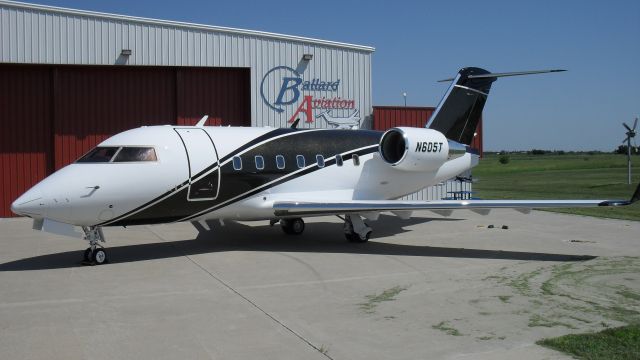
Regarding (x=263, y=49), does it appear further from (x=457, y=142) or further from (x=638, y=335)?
(x=638, y=335)

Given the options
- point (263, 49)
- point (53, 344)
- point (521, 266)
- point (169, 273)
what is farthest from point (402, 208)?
point (263, 49)

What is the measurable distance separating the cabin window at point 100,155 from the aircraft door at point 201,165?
145 cm

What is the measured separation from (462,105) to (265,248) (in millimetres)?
7721

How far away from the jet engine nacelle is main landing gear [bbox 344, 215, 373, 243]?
206 cm

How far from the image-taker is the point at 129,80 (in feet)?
70.2

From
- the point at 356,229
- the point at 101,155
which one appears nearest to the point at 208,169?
the point at 101,155

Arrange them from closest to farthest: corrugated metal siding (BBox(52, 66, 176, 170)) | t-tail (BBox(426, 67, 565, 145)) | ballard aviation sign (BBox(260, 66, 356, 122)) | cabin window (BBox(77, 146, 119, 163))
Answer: cabin window (BBox(77, 146, 119, 163))
t-tail (BBox(426, 67, 565, 145))
corrugated metal siding (BBox(52, 66, 176, 170))
ballard aviation sign (BBox(260, 66, 356, 122))

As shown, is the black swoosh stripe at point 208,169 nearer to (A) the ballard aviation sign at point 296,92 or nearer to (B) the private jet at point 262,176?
(B) the private jet at point 262,176

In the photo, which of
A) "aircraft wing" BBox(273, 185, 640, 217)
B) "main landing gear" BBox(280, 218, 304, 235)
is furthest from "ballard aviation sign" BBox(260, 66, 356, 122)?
"aircraft wing" BBox(273, 185, 640, 217)

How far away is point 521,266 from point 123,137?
8.12m

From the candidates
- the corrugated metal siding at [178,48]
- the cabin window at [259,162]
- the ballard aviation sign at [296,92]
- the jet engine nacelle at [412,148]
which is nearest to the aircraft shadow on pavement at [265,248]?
the cabin window at [259,162]

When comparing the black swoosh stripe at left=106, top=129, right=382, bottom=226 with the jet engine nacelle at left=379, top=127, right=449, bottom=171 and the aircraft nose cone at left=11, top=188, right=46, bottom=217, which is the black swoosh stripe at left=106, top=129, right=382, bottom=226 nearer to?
the jet engine nacelle at left=379, top=127, right=449, bottom=171

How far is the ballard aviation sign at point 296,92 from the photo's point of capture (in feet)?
74.3

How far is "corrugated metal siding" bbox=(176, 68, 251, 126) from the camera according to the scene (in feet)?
71.9
